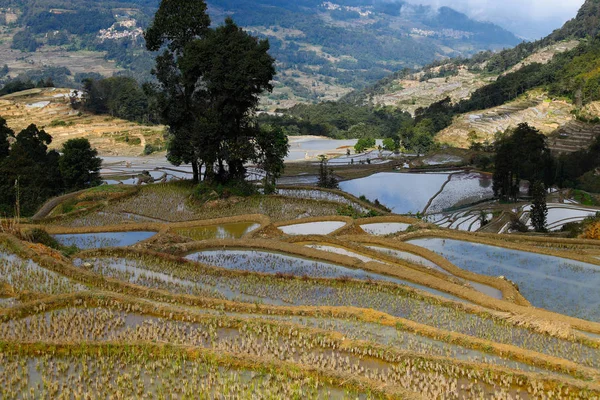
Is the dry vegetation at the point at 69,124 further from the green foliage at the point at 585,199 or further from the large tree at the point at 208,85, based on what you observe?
the green foliage at the point at 585,199

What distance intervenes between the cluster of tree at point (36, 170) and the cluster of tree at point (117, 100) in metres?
43.7

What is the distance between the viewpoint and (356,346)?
27.2 feet

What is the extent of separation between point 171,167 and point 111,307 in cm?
3634

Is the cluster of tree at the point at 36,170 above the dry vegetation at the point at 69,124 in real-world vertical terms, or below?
below

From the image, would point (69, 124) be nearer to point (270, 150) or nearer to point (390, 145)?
point (390, 145)

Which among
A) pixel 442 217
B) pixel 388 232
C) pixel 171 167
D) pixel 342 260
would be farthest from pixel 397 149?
pixel 342 260

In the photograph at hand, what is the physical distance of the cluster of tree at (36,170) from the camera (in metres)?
24.6

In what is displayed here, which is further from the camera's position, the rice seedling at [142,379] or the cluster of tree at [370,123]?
the cluster of tree at [370,123]

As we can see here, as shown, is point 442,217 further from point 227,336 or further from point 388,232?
point 227,336

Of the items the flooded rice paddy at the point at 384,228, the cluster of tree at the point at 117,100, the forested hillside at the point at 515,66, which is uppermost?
the forested hillside at the point at 515,66

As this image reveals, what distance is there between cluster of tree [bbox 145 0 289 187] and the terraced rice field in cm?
686

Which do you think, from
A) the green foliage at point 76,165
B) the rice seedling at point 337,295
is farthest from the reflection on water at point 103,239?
the green foliage at point 76,165

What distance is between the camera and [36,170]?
25406mm

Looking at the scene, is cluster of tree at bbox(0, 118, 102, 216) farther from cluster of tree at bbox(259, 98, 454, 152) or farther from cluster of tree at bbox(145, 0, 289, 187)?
cluster of tree at bbox(259, 98, 454, 152)
